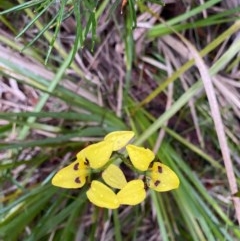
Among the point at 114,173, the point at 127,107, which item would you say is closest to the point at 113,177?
the point at 114,173

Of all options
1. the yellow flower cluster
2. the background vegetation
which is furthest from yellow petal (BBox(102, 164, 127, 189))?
the background vegetation

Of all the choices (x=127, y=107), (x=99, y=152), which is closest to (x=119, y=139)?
(x=99, y=152)

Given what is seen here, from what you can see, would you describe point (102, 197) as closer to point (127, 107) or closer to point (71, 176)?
point (71, 176)

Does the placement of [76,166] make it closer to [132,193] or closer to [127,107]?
[132,193]

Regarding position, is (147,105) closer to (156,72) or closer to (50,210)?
(156,72)

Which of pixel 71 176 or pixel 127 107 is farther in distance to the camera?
pixel 127 107

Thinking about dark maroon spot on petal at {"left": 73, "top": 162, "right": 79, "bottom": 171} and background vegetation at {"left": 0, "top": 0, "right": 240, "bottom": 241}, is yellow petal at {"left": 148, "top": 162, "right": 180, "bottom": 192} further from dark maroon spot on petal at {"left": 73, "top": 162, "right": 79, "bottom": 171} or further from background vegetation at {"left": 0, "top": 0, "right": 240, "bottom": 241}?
background vegetation at {"left": 0, "top": 0, "right": 240, "bottom": 241}

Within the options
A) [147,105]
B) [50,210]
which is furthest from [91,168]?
[147,105]
